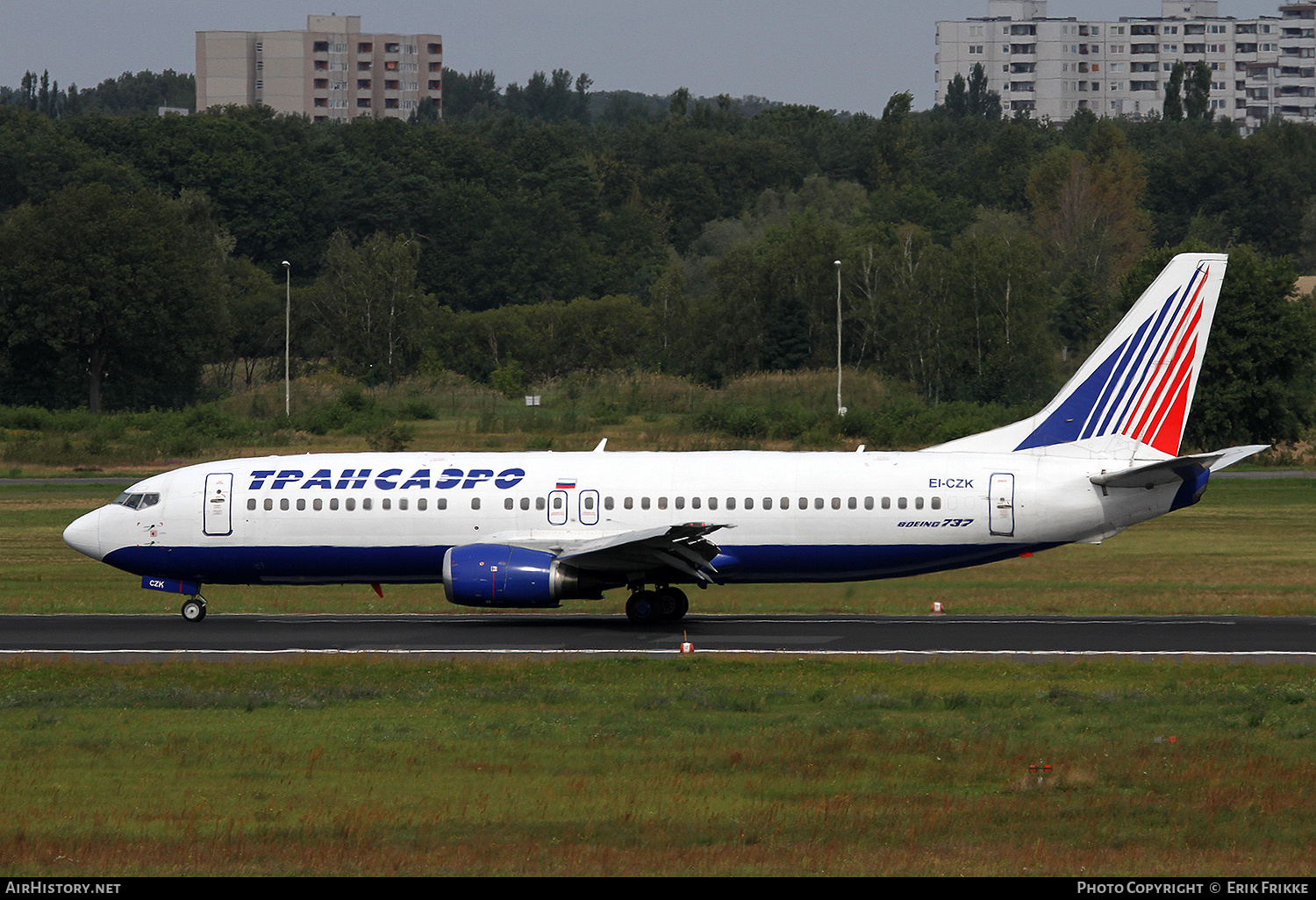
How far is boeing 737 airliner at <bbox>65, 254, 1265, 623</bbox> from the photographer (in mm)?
31891

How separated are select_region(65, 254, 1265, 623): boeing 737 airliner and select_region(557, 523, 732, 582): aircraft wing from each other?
6cm

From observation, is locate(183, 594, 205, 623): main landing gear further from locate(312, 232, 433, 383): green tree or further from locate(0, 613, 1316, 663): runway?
locate(312, 232, 433, 383): green tree

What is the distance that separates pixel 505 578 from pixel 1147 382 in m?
14.4

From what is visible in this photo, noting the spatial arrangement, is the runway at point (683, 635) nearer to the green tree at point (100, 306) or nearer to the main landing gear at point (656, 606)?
the main landing gear at point (656, 606)

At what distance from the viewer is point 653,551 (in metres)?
31.0

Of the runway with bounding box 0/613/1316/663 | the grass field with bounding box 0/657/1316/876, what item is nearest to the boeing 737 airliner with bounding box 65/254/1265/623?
the runway with bounding box 0/613/1316/663

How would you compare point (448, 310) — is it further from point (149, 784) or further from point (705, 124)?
point (149, 784)

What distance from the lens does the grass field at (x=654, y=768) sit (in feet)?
47.2

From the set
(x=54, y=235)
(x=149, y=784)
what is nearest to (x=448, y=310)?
(x=54, y=235)

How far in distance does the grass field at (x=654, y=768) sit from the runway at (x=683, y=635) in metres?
1.94

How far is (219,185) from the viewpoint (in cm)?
13462

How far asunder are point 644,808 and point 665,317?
97721 mm

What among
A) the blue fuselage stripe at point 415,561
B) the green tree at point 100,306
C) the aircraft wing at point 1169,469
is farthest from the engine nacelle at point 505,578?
the green tree at point 100,306

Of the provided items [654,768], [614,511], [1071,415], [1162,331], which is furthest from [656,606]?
[654,768]
